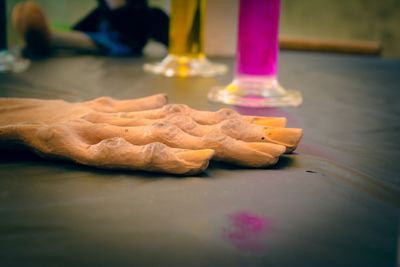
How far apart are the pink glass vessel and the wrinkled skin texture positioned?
0.38 m

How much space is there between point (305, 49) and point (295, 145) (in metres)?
1.58

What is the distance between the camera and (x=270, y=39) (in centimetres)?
125

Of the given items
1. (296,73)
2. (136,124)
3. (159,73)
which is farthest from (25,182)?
(296,73)

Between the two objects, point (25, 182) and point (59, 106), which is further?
point (59, 106)

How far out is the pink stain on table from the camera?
513mm

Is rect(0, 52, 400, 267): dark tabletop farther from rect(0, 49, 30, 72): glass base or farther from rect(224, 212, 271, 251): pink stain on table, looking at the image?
rect(0, 49, 30, 72): glass base

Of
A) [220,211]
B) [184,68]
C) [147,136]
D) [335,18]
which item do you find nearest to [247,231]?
[220,211]

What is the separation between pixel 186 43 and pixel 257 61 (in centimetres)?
45

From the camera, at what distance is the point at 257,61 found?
1.26 meters

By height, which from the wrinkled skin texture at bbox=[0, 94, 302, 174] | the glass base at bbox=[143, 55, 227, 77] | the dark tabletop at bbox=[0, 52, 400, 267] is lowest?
the glass base at bbox=[143, 55, 227, 77]

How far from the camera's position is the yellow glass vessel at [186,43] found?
162 cm

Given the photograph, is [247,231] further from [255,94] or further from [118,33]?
[118,33]

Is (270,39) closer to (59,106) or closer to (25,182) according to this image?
(59,106)

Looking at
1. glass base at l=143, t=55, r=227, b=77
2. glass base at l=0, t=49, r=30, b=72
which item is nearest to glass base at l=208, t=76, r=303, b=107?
glass base at l=143, t=55, r=227, b=77
